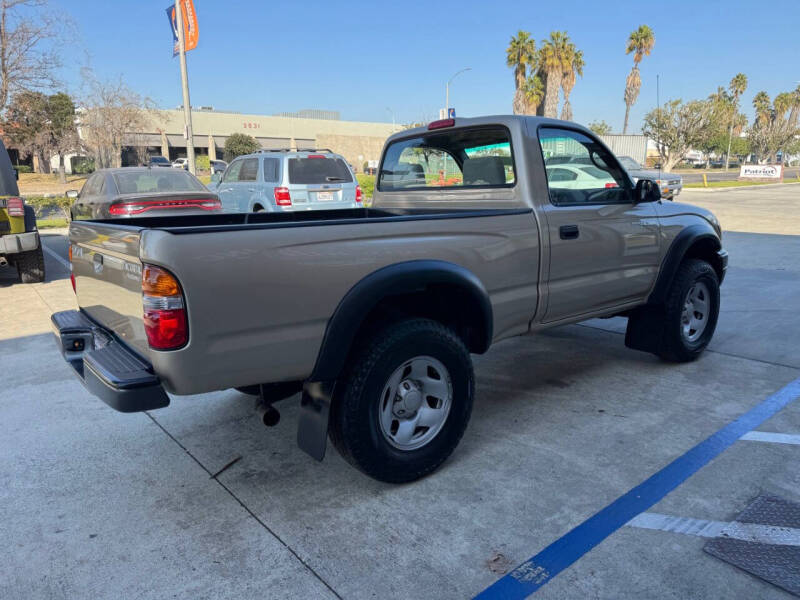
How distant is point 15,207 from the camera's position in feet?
24.5

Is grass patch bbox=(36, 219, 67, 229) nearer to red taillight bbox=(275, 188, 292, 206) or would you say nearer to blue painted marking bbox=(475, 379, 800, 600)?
red taillight bbox=(275, 188, 292, 206)

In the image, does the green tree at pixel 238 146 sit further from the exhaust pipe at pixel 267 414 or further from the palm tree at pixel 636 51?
the exhaust pipe at pixel 267 414

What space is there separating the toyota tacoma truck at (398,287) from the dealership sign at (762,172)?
4094 centimetres

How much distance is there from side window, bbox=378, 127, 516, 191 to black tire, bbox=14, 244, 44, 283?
588 centimetres

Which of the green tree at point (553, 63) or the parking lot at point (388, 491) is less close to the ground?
the green tree at point (553, 63)

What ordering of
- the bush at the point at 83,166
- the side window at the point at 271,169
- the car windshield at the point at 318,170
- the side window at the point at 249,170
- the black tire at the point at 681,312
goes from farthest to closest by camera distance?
the bush at the point at 83,166 → the side window at the point at 249,170 → the side window at the point at 271,169 → the car windshield at the point at 318,170 → the black tire at the point at 681,312

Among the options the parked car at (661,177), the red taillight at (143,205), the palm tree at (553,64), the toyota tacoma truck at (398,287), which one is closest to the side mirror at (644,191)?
the toyota tacoma truck at (398,287)

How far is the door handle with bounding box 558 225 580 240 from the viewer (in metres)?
3.62

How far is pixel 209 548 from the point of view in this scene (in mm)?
2541

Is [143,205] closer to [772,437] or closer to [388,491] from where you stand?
[388,491]

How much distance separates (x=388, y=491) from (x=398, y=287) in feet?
3.46

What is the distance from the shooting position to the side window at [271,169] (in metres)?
10.9

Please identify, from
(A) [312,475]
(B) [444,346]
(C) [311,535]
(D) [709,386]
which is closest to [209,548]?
(C) [311,535]

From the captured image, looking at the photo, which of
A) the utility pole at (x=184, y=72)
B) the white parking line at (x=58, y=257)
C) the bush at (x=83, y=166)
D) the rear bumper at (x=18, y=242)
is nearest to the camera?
the rear bumper at (x=18, y=242)
